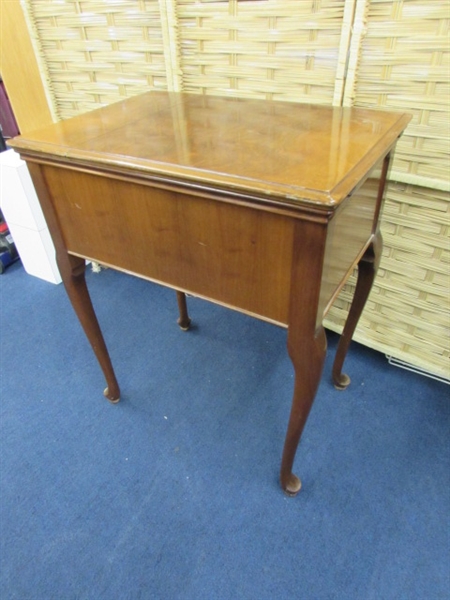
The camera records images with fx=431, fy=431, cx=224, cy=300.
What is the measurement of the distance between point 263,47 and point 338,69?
0.63 ft

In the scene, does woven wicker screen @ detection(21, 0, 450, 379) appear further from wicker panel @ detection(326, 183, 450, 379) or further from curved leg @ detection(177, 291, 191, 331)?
curved leg @ detection(177, 291, 191, 331)

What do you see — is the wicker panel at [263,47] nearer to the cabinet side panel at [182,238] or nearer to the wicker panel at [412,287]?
the wicker panel at [412,287]

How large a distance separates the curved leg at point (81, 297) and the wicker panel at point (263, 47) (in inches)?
23.2

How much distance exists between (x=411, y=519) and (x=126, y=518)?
648 millimetres

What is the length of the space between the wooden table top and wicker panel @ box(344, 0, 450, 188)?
123 millimetres

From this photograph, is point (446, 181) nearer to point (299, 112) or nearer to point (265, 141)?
point (299, 112)

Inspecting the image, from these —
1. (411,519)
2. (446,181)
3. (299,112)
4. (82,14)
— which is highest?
(82,14)

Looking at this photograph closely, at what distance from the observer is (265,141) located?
0.73m

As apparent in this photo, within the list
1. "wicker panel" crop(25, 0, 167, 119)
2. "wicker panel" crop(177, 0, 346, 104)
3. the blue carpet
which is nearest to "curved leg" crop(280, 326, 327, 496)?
the blue carpet

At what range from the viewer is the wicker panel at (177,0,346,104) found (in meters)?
0.94

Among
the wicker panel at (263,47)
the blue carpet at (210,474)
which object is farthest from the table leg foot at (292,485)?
the wicker panel at (263,47)

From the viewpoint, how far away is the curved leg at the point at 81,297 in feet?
3.19

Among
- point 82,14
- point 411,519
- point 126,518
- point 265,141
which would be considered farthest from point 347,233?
point 82,14

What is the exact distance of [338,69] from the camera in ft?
3.13
